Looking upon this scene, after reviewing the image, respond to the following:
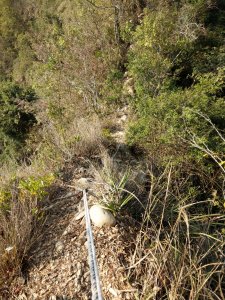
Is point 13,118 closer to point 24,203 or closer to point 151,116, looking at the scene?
point 151,116

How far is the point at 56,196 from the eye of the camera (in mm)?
2580

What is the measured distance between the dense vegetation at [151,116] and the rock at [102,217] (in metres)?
0.37

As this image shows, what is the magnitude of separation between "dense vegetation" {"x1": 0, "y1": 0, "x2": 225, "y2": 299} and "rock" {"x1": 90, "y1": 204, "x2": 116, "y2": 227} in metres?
0.37

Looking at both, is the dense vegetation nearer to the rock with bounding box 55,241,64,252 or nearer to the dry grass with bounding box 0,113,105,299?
the dry grass with bounding box 0,113,105,299

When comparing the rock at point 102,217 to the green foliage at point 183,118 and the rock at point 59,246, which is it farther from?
the green foliage at point 183,118

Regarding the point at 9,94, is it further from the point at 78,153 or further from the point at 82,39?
the point at 78,153

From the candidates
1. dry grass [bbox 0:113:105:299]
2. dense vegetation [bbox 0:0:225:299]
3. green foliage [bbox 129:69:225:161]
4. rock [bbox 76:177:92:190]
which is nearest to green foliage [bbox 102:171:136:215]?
dense vegetation [bbox 0:0:225:299]

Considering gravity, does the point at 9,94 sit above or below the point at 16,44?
below

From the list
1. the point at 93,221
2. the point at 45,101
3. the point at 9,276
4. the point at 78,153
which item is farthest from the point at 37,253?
the point at 45,101

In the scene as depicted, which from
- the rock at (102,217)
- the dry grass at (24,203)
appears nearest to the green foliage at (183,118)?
the dry grass at (24,203)

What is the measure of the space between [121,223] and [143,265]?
0.41 m

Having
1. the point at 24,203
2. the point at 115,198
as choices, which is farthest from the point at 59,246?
the point at 115,198

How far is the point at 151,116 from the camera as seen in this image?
10.7 ft

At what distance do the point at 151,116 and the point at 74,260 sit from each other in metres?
2.11
